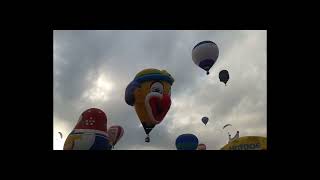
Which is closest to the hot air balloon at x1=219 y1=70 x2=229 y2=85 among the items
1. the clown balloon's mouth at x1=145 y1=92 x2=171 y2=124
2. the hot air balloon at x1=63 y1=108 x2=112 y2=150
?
the clown balloon's mouth at x1=145 y1=92 x2=171 y2=124

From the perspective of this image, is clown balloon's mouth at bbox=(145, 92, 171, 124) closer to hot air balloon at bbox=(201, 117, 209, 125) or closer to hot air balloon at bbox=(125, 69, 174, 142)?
hot air balloon at bbox=(125, 69, 174, 142)

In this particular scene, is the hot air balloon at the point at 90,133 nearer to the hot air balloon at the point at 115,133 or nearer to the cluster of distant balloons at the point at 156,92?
the cluster of distant balloons at the point at 156,92

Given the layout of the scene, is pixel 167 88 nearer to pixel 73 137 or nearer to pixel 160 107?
pixel 160 107

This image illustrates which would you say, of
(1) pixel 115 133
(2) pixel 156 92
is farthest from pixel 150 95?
(1) pixel 115 133

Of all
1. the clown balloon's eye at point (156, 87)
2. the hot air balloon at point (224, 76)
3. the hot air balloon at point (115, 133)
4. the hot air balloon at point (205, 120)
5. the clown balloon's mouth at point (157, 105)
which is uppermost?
the hot air balloon at point (224, 76)

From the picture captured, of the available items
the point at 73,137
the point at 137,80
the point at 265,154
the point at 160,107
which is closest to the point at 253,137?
the point at 160,107

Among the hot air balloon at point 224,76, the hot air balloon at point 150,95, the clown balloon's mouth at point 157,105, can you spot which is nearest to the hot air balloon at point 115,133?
the hot air balloon at point 150,95
